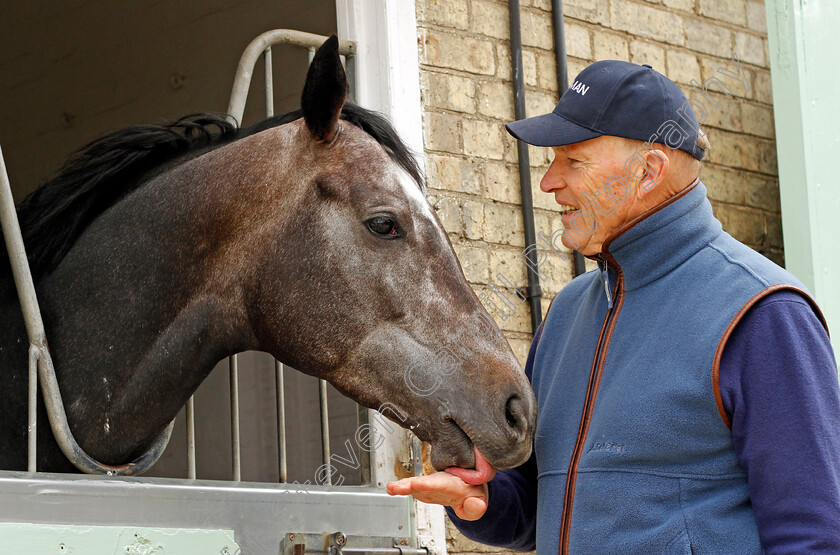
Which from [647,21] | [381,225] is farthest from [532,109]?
[381,225]

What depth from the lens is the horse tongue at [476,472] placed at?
1.86m

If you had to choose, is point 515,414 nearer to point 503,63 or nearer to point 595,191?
point 595,191

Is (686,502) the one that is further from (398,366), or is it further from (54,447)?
(54,447)

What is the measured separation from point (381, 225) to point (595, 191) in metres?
0.45

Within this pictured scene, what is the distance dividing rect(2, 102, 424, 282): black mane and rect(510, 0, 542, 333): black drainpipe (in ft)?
3.67

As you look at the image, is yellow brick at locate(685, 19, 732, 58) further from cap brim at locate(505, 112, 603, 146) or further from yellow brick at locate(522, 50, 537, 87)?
cap brim at locate(505, 112, 603, 146)

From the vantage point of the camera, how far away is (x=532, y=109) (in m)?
3.46

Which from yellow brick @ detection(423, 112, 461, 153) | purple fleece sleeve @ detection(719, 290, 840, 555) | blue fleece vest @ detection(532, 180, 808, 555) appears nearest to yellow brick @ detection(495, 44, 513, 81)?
yellow brick @ detection(423, 112, 461, 153)

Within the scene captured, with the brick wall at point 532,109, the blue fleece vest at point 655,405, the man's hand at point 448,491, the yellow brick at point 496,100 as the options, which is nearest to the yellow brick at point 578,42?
the brick wall at point 532,109

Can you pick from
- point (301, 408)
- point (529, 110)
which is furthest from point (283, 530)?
point (529, 110)

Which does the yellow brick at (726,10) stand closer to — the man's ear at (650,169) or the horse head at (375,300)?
the horse head at (375,300)

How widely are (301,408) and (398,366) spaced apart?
178 centimetres

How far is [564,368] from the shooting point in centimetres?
193

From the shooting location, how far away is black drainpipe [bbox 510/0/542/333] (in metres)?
3.28
